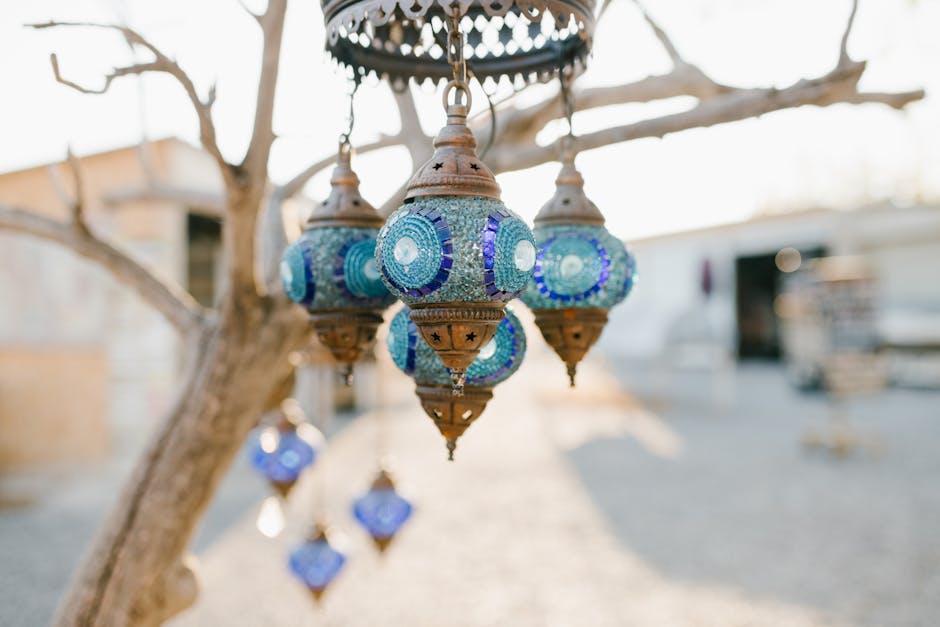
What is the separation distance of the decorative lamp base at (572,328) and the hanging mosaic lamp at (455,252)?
1.07ft

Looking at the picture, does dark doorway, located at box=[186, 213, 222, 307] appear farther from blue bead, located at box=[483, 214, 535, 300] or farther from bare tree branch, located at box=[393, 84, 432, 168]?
blue bead, located at box=[483, 214, 535, 300]

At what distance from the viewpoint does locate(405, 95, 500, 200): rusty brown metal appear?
1.04 m

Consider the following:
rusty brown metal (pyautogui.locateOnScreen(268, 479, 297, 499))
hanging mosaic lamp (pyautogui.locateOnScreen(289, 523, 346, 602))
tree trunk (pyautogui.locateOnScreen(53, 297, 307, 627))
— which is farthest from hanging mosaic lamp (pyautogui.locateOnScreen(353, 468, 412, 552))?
tree trunk (pyautogui.locateOnScreen(53, 297, 307, 627))

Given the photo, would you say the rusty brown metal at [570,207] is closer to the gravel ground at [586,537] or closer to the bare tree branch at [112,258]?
the bare tree branch at [112,258]

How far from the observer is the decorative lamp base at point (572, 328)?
1.37 meters

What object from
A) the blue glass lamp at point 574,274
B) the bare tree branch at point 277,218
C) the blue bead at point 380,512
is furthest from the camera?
the blue bead at point 380,512

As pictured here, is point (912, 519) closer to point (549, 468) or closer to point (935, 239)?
point (549, 468)

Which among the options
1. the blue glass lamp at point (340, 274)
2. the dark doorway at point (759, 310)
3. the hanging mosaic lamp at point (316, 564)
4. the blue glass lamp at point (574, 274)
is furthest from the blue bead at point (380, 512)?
the dark doorway at point (759, 310)

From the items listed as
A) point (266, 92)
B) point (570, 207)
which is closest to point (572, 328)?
point (570, 207)

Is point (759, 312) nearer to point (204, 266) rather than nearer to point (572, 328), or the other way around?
point (204, 266)

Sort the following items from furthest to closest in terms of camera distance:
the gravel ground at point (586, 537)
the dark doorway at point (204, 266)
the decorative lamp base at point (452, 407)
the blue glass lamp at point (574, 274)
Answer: the dark doorway at point (204, 266) → the gravel ground at point (586, 537) → the blue glass lamp at point (574, 274) → the decorative lamp base at point (452, 407)

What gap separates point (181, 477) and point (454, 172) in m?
1.40

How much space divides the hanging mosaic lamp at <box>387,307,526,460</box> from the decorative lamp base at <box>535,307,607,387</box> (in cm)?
14

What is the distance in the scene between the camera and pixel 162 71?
170cm
